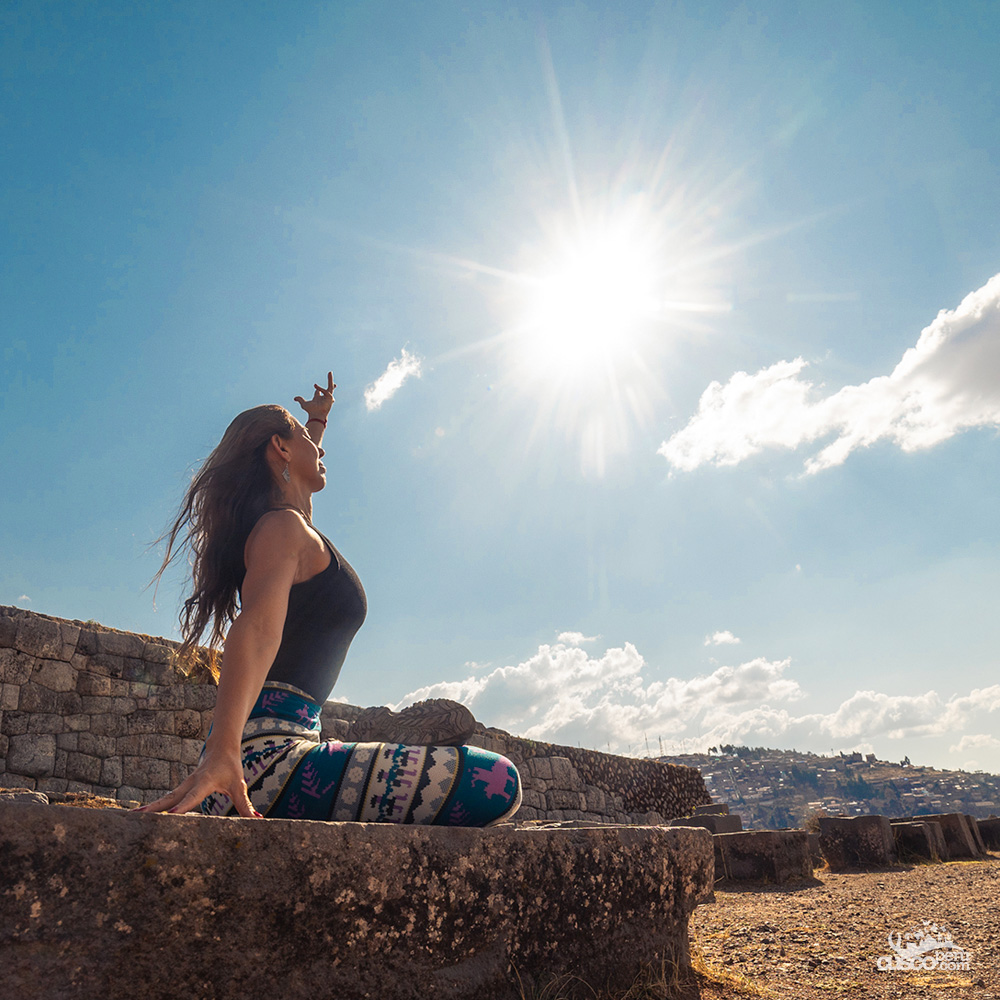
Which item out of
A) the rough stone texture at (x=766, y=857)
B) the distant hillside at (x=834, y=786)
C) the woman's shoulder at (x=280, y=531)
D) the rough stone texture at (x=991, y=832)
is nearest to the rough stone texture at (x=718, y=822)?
the rough stone texture at (x=766, y=857)

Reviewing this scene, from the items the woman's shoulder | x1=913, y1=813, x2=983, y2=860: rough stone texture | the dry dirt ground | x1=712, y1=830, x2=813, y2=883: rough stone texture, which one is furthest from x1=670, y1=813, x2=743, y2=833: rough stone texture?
the woman's shoulder

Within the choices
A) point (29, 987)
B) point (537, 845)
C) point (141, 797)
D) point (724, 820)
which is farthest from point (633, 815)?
point (29, 987)

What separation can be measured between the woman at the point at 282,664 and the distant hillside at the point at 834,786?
229 feet

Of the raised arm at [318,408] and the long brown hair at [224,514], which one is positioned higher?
the raised arm at [318,408]

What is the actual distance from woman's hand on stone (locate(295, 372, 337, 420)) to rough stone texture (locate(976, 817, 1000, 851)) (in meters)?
12.9

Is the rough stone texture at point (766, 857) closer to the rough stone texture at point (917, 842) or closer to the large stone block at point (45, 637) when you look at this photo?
the rough stone texture at point (917, 842)

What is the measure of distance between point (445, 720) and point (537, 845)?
87cm

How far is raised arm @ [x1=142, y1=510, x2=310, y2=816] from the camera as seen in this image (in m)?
1.33

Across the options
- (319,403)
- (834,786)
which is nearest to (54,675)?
(319,403)

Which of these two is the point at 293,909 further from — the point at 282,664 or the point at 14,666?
the point at 14,666

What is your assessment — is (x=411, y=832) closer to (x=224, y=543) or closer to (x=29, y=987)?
(x=29, y=987)

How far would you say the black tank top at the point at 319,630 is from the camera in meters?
1.79

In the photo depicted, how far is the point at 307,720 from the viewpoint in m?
1.75

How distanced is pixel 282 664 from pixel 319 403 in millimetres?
→ 1456
